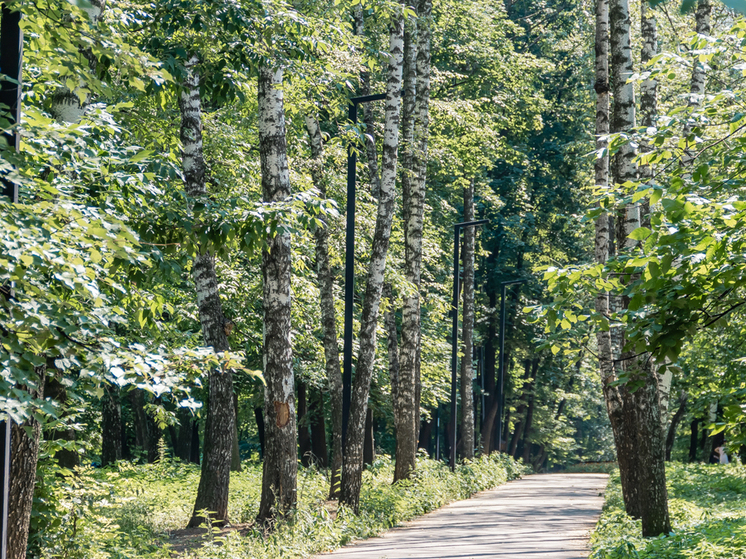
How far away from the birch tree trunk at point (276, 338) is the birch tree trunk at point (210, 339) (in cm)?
148

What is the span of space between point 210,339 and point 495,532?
6.17m

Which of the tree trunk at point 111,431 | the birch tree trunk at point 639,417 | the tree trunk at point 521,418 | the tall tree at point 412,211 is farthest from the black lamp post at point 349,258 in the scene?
the tree trunk at point 521,418

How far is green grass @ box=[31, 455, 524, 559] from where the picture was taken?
27.7ft

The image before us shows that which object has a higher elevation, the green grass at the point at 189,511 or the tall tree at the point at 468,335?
the tall tree at the point at 468,335

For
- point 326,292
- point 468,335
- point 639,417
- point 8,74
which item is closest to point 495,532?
point 639,417

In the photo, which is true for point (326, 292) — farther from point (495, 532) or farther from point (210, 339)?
point (495, 532)

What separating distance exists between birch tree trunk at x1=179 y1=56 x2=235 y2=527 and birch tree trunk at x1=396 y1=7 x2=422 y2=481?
262 inches

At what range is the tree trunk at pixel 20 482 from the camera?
6605 millimetres

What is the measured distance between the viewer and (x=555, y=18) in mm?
34219

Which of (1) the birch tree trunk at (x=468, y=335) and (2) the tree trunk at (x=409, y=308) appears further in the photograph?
(1) the birch tree trunk at (x=468, y=335)

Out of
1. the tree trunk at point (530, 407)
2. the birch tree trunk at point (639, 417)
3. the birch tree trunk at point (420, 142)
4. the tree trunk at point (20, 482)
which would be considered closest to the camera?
the tree trunk at point (20, 482)

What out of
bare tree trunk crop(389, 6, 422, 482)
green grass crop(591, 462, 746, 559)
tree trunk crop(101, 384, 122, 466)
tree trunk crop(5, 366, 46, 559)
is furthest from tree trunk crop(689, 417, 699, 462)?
tree trunk crop(5, 366, 46, 559)

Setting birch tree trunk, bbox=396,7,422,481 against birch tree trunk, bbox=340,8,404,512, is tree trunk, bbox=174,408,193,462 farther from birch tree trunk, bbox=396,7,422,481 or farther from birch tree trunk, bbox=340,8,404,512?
birch tree trunk, bbox=340,8,404,512

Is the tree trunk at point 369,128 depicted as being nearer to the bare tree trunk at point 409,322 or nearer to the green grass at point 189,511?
the bare tree trunk at point 409,322
